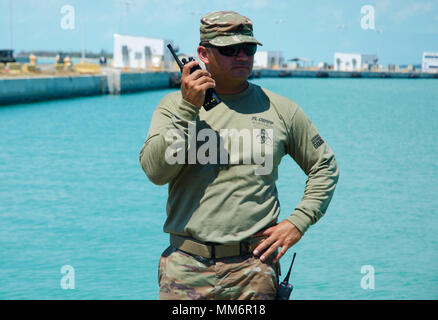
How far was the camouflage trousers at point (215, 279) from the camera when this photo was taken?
2598mm

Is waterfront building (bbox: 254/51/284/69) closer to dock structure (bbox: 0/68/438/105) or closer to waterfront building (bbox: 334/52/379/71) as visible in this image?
waterfront building (bbox: 334/52/379/71)

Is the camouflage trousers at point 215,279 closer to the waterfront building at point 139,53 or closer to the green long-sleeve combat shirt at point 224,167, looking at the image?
the green long-sleeve combat shirt at point 224,167

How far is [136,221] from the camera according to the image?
12875 mm

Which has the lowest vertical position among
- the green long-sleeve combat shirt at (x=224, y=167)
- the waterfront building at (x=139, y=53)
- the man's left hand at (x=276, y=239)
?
the man's left hand at (x=276, y=239)

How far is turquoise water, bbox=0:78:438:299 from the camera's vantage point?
9.51m

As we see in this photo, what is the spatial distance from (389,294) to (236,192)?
A: 288 inches

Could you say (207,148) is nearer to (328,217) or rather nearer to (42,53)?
(328,217)

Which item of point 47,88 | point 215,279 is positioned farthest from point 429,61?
point 215,279

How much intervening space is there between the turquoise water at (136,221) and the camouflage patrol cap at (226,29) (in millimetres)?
6733

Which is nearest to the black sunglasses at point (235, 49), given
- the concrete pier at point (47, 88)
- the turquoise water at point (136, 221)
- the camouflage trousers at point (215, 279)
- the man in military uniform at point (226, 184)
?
the man in military uniform at point (226, 184)

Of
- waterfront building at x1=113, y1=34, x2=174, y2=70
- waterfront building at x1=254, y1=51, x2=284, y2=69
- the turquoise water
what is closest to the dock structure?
waterfront building at x1=113, y1=34, x2=174, y2=70

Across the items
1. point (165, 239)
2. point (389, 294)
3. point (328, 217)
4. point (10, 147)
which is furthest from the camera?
point (10, 147)

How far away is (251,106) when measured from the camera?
2689mm
